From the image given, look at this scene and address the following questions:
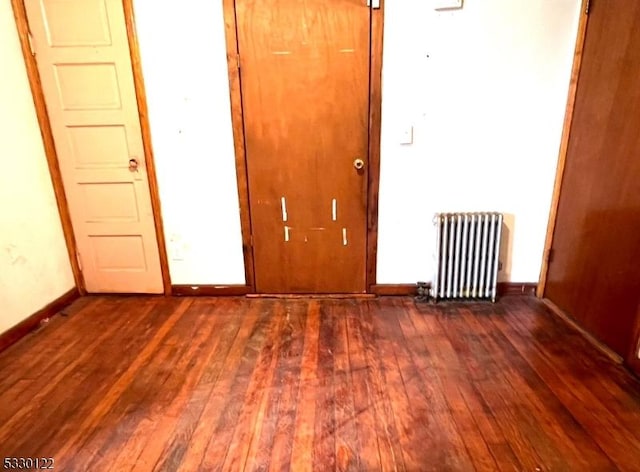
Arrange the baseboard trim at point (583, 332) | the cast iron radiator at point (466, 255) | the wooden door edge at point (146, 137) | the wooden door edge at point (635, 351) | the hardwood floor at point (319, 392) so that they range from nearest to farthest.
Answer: the hardwood floor at point (319, 392) < the wooden door edge at point (635, 351) < the baseboard trim at point (583, 332) < the wooden door edge at point (146, 137) < the cast iron radiator at point (466, 255)

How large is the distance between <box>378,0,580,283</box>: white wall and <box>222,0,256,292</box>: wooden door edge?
0.95 meters

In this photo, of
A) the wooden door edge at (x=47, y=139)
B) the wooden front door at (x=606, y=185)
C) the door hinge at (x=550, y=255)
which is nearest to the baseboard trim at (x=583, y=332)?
the wooden front door at (x=606, y=185)

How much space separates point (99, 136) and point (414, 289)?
2.49 metres

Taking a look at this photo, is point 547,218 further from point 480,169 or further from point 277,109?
point 277,109

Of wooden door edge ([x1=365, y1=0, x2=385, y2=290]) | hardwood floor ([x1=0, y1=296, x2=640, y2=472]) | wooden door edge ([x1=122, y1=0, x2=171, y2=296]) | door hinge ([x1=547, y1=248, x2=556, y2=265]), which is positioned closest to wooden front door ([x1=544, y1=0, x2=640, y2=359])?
door hinge ([x1=547, y1=248, x2=556, y2=265])

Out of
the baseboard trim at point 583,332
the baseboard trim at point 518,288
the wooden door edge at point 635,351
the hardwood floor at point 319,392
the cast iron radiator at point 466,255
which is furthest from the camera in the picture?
the baseboard trim at point 518,288

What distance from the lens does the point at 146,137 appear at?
2.57m

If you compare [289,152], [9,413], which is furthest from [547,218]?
[9,413]

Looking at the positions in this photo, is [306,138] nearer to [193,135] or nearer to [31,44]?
[193,135]

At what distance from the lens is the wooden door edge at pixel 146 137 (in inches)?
93.4

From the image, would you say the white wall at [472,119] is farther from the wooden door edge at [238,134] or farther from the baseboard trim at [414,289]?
the wooden door edge at [238,134]

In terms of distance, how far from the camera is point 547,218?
2.65 metres

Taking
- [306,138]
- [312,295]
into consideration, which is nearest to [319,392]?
[312,295]

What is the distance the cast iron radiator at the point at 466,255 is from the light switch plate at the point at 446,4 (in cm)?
129
